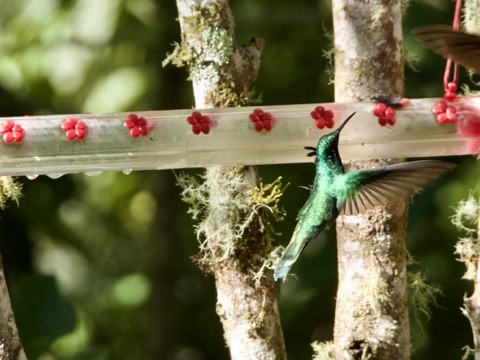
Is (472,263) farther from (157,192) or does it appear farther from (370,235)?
(157,192)

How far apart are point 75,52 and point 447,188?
1.09 m

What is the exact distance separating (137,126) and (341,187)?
0.36 meters

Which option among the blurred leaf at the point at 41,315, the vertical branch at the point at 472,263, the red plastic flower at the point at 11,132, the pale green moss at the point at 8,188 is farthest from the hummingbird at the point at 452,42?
the blurred leaf at the point at 41,315

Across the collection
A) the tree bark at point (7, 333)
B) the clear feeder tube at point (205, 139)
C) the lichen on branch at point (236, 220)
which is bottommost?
the tree bark at point (7, 333)

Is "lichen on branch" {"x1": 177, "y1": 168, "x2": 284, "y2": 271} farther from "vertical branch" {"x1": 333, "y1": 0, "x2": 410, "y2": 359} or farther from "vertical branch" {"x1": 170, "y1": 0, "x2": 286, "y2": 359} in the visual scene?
"vertical branch" {"x1": 333, "y1": 0, "x2": 410, "y2": 359}

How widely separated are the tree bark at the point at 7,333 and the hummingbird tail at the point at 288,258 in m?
0.43

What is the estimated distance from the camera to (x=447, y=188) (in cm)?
248

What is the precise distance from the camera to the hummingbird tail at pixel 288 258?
61.4 inches

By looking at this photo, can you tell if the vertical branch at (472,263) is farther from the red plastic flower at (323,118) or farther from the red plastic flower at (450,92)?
the red plastic flower at (323,118)

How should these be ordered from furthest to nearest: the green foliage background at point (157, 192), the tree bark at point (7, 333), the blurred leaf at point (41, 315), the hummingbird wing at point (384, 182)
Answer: the green foliage background at point (157, 192) → the blurred leaf at point (41, 315) → the tree bark at point (7, 333) → the hummingbird wing at point (384, 182)

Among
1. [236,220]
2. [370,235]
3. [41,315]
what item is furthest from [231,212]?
[41,315]

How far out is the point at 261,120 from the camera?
5.42ft

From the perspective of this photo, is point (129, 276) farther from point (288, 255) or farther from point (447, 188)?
point (288, 255)

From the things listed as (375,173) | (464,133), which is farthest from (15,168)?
(464,133)
